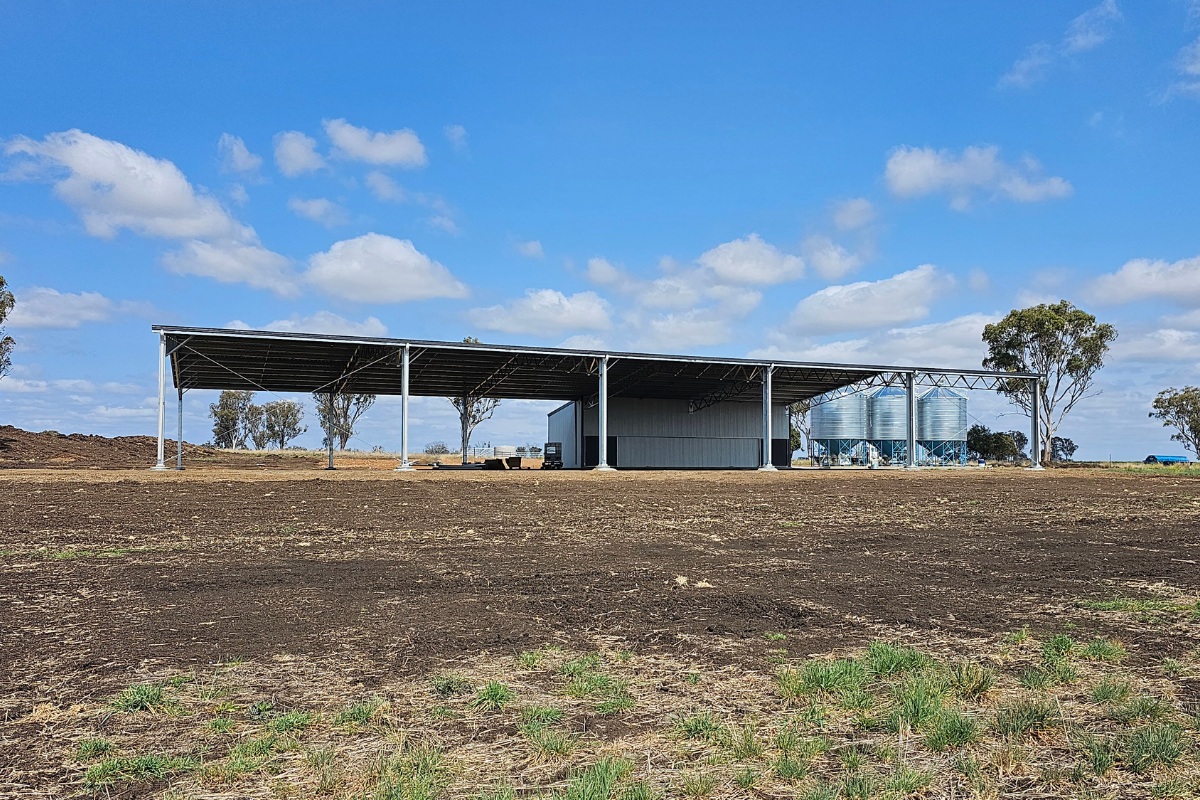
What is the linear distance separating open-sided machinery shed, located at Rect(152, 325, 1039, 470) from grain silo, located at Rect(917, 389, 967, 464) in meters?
7.19

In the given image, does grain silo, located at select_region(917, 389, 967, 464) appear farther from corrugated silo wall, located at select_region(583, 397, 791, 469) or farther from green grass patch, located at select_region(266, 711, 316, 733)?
green grass patch, located at select_region(266, 711, 316, 733)

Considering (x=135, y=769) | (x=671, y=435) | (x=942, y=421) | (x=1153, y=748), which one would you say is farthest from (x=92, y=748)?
(x=942, y=421)

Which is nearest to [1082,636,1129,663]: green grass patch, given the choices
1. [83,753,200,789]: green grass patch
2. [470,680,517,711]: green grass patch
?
[470,680,517,711]: green grass patch

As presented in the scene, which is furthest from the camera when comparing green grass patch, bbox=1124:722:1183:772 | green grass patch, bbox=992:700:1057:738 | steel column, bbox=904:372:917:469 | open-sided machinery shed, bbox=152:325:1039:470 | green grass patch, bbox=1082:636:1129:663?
steel column, bbox=904:372:917:469

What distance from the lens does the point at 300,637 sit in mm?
7469

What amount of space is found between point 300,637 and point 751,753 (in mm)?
4601

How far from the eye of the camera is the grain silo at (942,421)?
201 feet

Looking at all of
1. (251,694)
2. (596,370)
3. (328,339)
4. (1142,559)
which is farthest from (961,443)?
(251,694)

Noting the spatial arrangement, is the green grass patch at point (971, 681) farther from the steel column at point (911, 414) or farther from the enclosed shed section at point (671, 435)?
the enclosed shed section at point (671, 435)

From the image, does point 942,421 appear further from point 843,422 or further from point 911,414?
point 911,414

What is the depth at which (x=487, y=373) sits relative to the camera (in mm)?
49625

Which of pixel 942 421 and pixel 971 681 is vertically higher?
pixel 942 421

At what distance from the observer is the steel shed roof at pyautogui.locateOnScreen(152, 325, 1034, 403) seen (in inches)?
1531

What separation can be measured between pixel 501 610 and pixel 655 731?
12.8 ft
